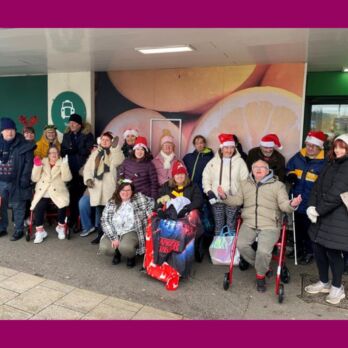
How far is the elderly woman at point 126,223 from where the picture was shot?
4371mm

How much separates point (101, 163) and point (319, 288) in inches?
133

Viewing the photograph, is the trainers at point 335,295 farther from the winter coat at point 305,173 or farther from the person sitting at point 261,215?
the winter coat at point 305,173

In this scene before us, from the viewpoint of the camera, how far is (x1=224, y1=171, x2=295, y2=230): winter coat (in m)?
3.94

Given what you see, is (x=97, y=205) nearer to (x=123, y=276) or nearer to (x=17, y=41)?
(x=123, y=276)

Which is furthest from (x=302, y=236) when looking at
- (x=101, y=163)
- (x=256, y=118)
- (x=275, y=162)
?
(x=101, y=163)

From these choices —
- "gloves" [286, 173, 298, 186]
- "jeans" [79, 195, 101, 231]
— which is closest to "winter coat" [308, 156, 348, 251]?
"gloves" [286, 173, 298, 186]

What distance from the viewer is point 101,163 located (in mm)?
5391

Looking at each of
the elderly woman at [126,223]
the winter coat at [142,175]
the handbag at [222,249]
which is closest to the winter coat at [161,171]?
the winter coat at [142,175]

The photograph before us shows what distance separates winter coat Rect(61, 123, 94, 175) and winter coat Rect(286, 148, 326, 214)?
3353mm

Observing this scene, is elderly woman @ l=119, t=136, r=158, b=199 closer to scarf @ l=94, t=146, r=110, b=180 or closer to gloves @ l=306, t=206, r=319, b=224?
scarf @ l=94, t=146, r=110, b=180

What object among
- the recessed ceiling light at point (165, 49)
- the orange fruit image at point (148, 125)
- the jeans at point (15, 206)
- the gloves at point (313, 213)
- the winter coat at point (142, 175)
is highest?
the recessed ceiling light at point (165, 49)

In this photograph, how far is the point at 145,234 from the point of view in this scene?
4.45 meters

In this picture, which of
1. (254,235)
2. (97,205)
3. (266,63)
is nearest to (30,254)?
(97,205)

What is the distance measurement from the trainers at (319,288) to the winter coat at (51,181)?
3518 millimetres
